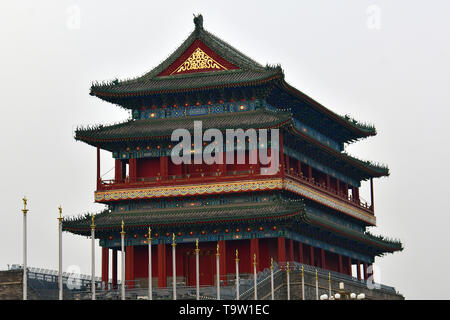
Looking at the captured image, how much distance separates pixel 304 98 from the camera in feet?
317

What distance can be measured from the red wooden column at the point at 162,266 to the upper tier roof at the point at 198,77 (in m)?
11.7

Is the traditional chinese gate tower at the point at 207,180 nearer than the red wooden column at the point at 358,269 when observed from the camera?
Yes

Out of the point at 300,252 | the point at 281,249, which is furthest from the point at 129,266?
the point at 300,252

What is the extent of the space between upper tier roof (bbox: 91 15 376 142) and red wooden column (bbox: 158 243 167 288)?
11672 mm

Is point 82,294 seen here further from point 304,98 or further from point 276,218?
point 304,98

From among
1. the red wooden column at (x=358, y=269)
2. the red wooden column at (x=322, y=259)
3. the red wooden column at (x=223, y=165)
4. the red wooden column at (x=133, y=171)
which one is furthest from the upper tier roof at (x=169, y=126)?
the red wooden column at (x=358, y=269)

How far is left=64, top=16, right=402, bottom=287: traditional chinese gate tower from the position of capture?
8950 cm

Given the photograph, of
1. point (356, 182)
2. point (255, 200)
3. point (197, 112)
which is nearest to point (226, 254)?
point (255, 200)

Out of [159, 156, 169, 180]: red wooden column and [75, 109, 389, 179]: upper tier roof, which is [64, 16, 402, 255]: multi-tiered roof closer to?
[75, 109, 389, 179]: upper tier roof

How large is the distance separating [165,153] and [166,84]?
208 inches

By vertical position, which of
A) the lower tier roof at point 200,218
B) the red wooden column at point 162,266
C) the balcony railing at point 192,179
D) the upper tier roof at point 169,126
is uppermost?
the upper tier roof at point 169,126

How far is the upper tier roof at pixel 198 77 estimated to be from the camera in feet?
304

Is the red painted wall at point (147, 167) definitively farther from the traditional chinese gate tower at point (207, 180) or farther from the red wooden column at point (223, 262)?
the red wooden column at point (223, 262)

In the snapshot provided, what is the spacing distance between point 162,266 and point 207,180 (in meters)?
6.92
